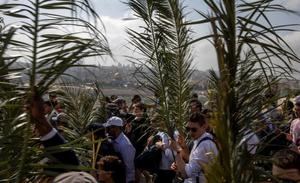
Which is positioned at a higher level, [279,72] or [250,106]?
[279,72]

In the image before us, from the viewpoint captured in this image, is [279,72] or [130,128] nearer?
[279,72]

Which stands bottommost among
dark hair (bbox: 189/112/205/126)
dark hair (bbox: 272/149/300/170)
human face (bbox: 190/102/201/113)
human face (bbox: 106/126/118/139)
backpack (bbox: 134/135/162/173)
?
backpack (bbox: 134/135/162/173)

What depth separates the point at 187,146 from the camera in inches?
260

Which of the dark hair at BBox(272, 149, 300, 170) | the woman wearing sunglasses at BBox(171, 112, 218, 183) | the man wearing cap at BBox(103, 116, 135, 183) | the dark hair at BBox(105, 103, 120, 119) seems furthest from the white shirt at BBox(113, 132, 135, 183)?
the dark hair at BBox(272, 149, 300, 170)

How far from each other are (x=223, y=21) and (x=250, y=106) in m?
0.54

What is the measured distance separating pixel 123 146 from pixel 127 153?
0.12 metres

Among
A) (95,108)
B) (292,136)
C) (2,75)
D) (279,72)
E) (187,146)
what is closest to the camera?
(2,75)

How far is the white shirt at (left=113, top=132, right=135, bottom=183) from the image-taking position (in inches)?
292

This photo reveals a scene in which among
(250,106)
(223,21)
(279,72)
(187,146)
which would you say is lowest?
(187,146)

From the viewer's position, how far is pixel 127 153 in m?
7.48

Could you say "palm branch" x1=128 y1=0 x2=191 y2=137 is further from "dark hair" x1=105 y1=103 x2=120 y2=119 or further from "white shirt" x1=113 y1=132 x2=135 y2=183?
"dark hair" x1=105 y1=103 x2=120 y2=119

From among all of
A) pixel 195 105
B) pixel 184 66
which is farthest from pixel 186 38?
pixel 195 105

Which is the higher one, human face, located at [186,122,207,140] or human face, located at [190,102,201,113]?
human face, located at [190,102,201,113]

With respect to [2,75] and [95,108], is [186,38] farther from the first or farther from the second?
[2,75]
